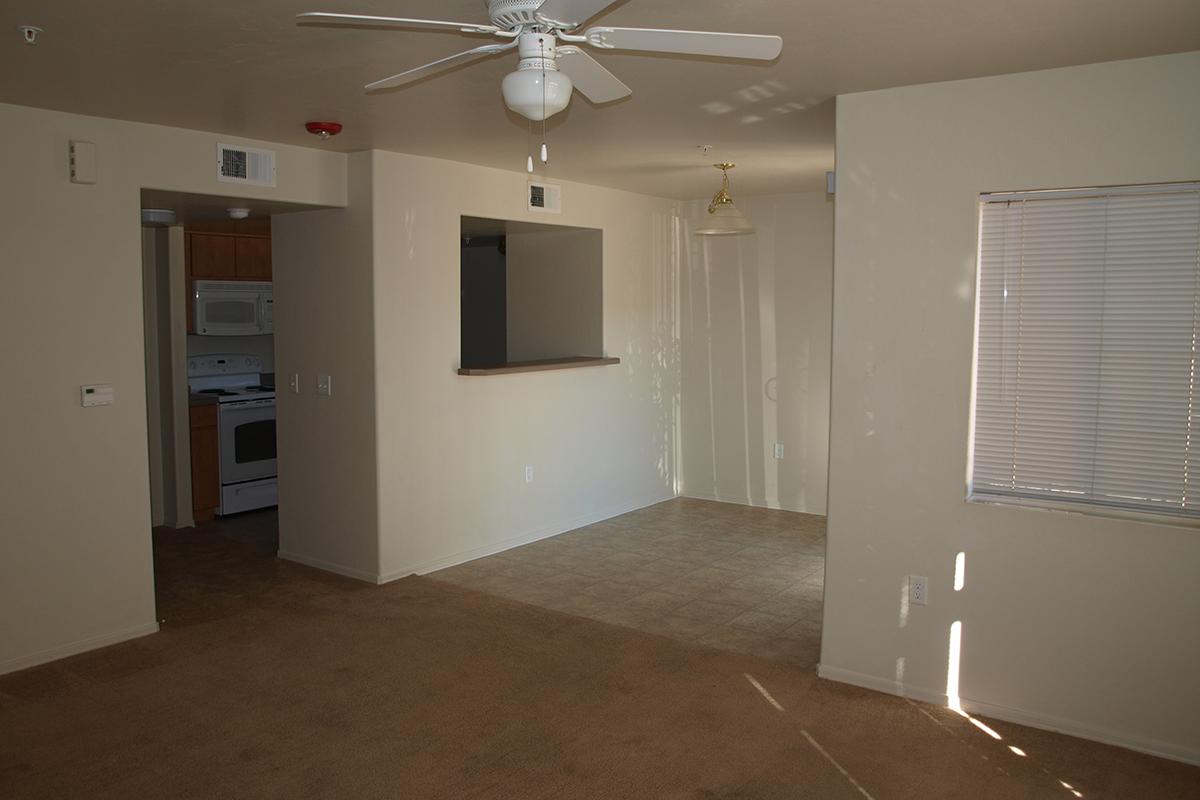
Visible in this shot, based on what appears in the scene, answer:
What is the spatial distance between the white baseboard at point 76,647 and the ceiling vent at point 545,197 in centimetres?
322

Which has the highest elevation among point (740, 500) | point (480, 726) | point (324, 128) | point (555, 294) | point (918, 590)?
point (324, 128)

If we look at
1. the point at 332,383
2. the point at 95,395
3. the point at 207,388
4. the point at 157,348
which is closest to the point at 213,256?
the point at 157,348

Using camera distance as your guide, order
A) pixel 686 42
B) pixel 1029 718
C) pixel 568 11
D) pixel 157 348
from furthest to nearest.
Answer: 1. pixel 157 348
2. pixel 1029 718
3. pixel 686 42
4. pixel 568 11

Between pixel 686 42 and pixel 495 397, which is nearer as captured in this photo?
pixel 686 42

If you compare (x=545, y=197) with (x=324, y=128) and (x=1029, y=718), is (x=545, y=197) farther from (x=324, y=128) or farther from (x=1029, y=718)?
(x=1029, y=718)

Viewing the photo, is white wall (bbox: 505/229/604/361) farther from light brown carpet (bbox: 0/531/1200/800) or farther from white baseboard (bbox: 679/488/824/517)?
light brown carpet (bbox: 0/531/1200/800)

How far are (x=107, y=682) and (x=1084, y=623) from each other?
3.74 m

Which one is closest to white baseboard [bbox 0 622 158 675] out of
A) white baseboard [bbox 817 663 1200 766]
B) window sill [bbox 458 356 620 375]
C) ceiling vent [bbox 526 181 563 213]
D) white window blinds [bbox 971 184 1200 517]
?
window sill [bbox 458 356 620 375]

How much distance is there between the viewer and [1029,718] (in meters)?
3.35

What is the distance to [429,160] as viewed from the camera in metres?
5.13

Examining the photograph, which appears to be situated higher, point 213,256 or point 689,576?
point 213,256

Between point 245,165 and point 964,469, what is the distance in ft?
11.8

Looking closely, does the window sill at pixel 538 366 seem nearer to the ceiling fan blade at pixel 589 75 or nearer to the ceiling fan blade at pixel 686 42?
the ceiling fan blade at pixel 589 75

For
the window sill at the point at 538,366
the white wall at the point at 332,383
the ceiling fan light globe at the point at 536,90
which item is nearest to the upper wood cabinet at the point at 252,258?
the white wall at the point at 332,383
